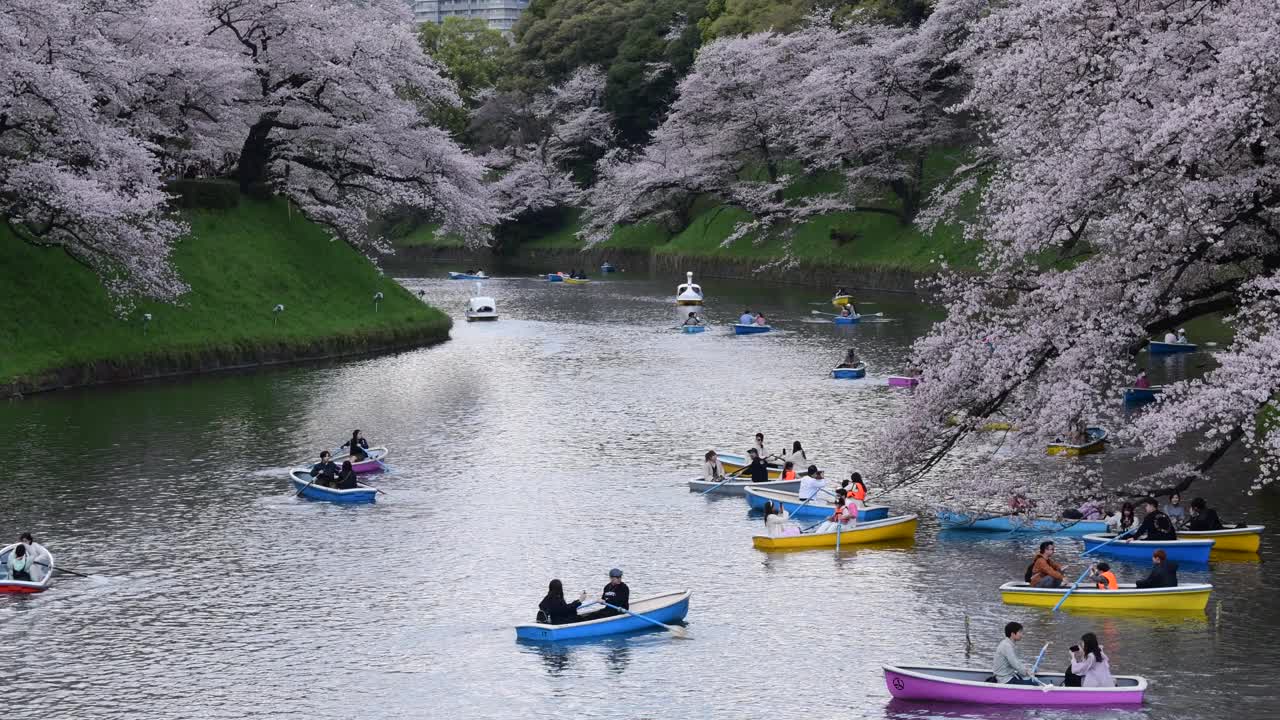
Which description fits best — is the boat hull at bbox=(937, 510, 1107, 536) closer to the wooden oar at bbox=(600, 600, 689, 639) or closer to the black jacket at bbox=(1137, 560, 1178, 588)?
the black jacket at bbox=(1137, 560, 1178, 588)

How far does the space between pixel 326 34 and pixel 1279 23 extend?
48.8m

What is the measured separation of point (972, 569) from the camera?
31688 mm

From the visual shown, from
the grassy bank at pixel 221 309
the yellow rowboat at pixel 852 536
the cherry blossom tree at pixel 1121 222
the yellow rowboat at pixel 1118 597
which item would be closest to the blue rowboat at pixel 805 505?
the yellow rowboat at pixel 852 536

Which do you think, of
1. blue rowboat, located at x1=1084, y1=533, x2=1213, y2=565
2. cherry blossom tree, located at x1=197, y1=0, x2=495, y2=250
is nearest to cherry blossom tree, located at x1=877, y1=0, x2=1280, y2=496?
blue rowboat, located at x1=1084, y1=533, x2=1213, y2=565

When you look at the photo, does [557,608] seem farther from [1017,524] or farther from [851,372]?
[851,372]

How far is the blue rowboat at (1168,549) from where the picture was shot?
102 ft

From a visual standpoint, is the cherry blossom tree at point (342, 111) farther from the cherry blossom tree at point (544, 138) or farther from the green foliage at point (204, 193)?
the cherry blossom tree at point (544, 138)

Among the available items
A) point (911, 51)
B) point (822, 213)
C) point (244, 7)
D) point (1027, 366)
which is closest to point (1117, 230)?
point (1027, 366)

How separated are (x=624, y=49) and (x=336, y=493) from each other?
4009 inches

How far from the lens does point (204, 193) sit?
70500 mm

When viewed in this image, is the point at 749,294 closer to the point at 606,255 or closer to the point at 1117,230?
the point at 606,255

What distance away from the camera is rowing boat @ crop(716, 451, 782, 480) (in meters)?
40.8

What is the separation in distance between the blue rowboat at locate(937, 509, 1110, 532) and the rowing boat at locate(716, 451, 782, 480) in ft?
21.0

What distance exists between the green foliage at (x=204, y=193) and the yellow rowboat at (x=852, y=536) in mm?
42761
